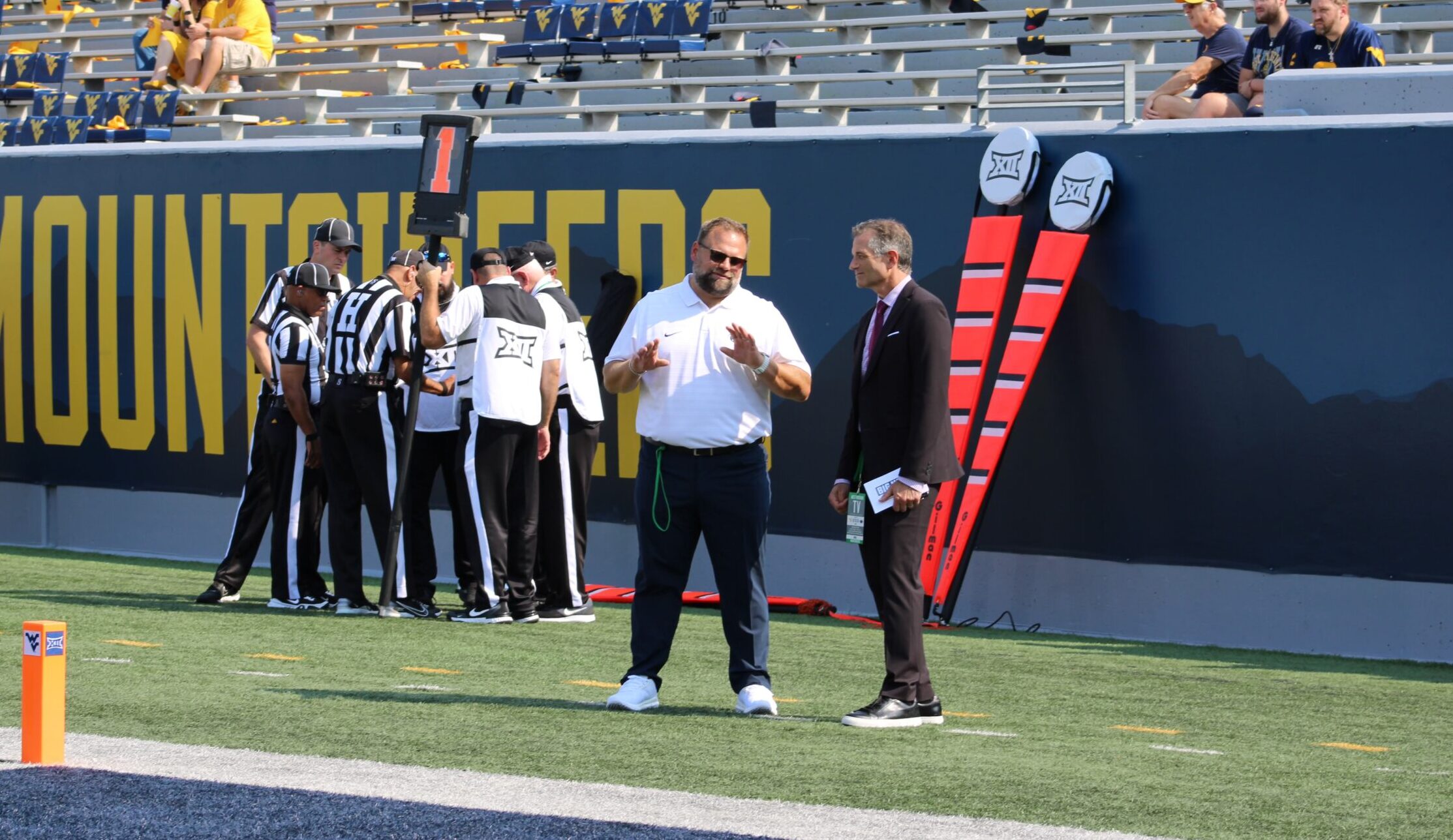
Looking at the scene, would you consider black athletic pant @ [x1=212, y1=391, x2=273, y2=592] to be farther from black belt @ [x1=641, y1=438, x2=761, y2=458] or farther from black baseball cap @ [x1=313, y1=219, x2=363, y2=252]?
black belt @ [x1=641, y1=438, x2=761, y2=458]

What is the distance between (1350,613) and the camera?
34.4ft

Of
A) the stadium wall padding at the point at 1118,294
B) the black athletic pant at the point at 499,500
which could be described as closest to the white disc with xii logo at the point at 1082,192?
the stadium wall padding at the point at 1118,294

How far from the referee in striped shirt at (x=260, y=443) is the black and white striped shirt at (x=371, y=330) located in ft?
1.75

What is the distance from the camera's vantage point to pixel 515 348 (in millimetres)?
10273

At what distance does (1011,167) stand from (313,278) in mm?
3849

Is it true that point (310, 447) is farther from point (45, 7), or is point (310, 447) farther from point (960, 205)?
point (45, 7)

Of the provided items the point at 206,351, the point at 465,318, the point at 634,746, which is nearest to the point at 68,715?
the point at 634,746

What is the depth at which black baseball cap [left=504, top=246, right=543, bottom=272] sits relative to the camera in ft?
35.8

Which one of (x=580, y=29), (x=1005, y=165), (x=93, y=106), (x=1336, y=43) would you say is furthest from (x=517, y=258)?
(x=93, y=106)

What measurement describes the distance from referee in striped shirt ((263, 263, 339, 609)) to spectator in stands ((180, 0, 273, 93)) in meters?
6.97

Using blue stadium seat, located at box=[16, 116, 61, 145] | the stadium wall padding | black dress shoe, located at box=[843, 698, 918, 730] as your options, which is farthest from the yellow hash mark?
blue stadium seat, located at box=[16, 116, 61, 145]

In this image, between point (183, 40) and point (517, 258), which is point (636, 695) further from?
point (183, 40)

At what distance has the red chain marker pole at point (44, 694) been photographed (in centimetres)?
580

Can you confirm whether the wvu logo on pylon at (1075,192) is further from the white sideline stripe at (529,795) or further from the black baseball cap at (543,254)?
the white sideline stripe at (529,795)
